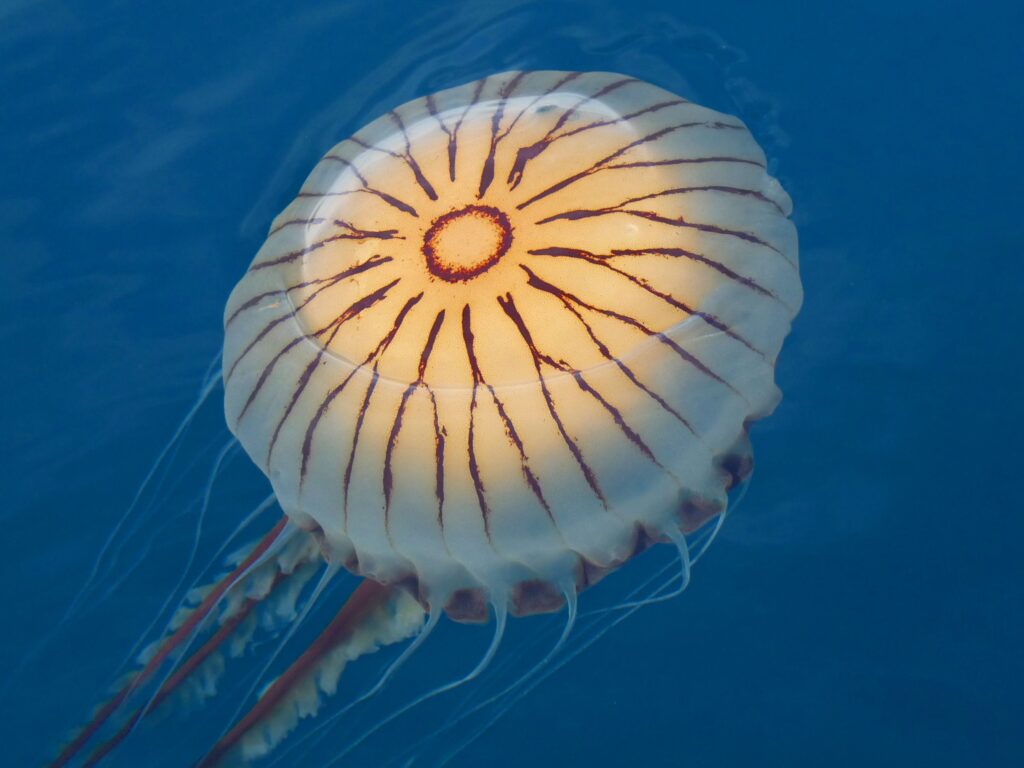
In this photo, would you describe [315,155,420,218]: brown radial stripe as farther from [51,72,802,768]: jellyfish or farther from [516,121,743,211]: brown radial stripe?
[516,121,743,211]: brown radial stripe

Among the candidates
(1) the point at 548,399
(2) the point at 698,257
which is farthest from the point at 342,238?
(2) the point at 698,257

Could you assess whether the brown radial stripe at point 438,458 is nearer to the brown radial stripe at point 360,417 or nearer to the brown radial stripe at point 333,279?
the brown radial stripe at point 360,417

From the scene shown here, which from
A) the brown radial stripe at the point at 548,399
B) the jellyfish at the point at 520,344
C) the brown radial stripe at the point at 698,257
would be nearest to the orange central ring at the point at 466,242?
the jellyfish at the point at 520,344

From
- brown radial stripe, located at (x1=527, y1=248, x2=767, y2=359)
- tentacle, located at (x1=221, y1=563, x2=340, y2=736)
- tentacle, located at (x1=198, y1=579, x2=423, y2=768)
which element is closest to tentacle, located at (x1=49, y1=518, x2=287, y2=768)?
tentacle, located at (x1=221, y1=563, x2=340, y2=736)

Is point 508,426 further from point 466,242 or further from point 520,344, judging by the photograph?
point 466,242

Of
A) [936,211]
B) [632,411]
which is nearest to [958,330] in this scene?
[936,211]
